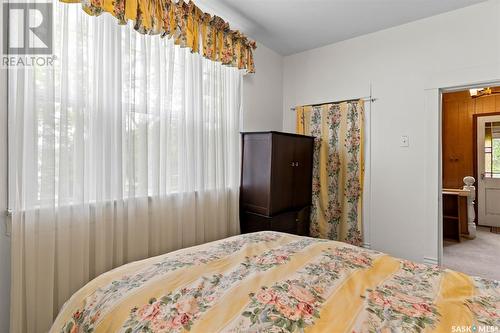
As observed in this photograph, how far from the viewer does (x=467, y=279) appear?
1.18m

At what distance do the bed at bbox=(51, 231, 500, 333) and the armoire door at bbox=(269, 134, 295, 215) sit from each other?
1.29m

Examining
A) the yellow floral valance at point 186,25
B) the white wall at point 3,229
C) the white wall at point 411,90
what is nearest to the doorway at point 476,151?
the white wall at point 411,90

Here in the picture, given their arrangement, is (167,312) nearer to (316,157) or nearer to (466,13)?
(316,157)

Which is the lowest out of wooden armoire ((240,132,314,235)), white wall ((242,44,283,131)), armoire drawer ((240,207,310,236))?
armoire drawer ((240,207,310,236))

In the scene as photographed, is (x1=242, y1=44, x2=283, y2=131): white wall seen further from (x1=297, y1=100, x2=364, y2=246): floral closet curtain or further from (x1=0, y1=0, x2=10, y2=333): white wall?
(x1=0, y1=0, x2=10, y2=333): white wall

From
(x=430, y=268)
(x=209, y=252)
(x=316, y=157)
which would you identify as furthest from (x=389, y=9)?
(x=209, y=252)

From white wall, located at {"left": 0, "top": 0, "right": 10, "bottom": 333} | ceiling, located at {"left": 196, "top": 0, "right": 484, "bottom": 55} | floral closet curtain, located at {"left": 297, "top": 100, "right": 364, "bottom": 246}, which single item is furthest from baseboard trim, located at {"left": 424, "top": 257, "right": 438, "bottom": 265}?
white wall, located at {"left": 0, "top": 0, "right": 10, "bottom": 333}

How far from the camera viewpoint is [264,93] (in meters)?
3.40

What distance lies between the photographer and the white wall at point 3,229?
1.45 metres

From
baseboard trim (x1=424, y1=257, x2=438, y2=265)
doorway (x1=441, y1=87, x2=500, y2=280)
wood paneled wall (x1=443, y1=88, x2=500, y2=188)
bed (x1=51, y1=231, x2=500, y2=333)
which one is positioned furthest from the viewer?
wood paneled wall (x1=443, y1=88, x2=500, y2=188)

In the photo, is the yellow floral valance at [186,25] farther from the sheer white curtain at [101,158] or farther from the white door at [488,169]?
the white door at [488,169]

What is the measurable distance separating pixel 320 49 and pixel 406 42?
975 mm

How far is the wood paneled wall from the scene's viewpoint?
502 cm

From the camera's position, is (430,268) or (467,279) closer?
(467,279)
